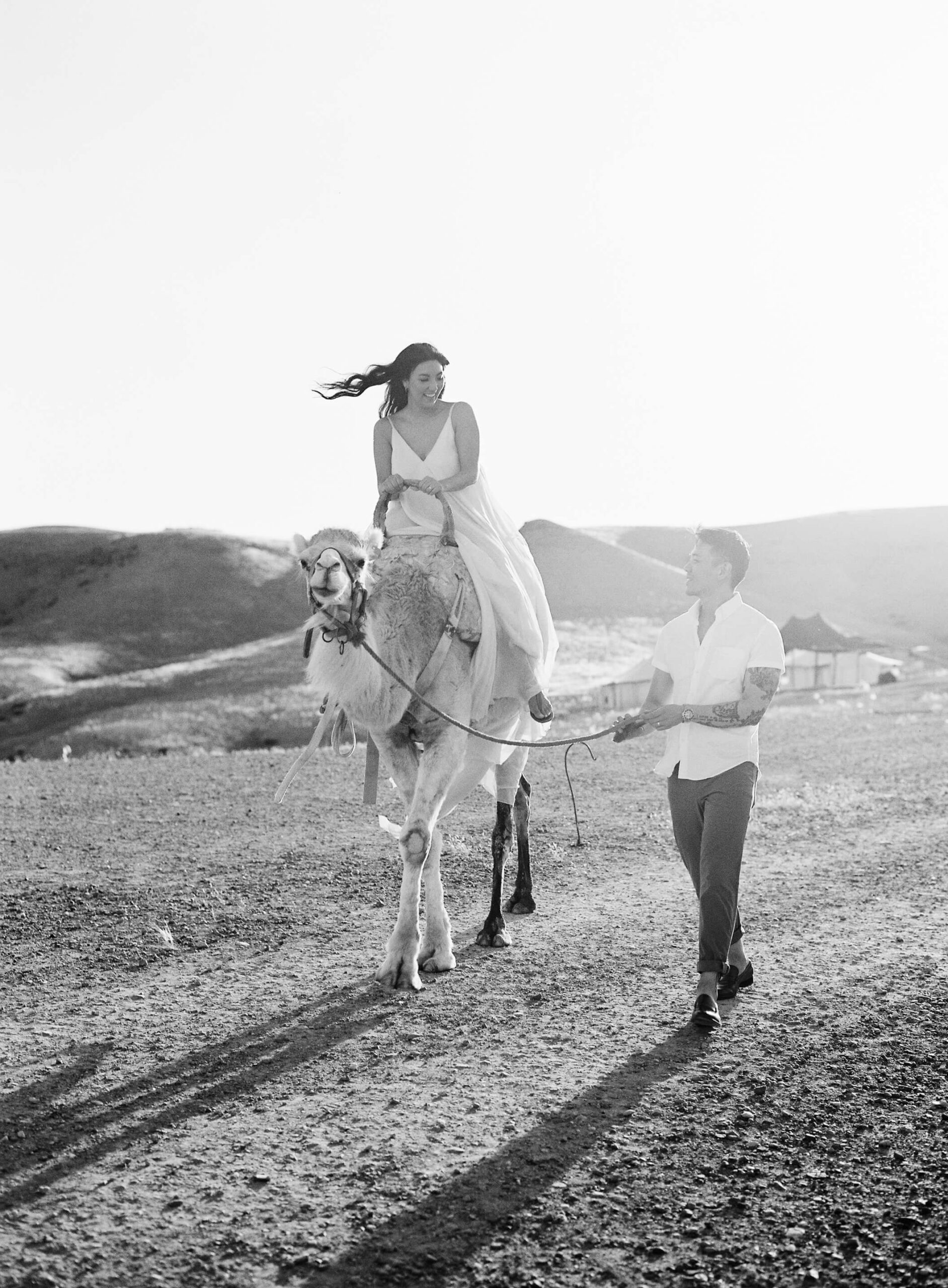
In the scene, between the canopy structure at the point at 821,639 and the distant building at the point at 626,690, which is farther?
the canopy structure at the point at 821,639

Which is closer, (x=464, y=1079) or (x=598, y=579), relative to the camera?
(x=464, y=1079)

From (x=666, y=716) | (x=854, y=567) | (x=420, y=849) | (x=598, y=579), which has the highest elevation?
(x=854, y=567)

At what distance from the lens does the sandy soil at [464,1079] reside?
11.2 ft

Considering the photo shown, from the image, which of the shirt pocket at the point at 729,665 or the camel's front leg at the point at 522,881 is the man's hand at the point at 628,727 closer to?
the shirt pocket at the point at 729,665

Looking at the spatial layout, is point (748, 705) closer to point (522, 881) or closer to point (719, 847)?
point (719, 847)

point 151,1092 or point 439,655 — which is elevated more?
point 439,655

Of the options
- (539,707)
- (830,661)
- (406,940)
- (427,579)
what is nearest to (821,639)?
A: (830,661)

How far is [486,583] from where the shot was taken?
278 inches

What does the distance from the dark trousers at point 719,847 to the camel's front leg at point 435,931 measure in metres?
1.47

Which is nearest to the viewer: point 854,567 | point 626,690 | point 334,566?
point 334,566

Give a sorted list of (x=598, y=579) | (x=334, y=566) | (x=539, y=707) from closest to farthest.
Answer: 1. (x=334, y=566)
2. (x=539, y=707)
3. (x=598, y=579)

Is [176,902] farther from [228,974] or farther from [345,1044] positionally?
[345,1044]

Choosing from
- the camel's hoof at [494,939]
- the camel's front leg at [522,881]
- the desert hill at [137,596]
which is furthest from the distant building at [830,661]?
the desert hill at [137,596]

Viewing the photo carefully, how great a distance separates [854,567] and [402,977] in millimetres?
116687
